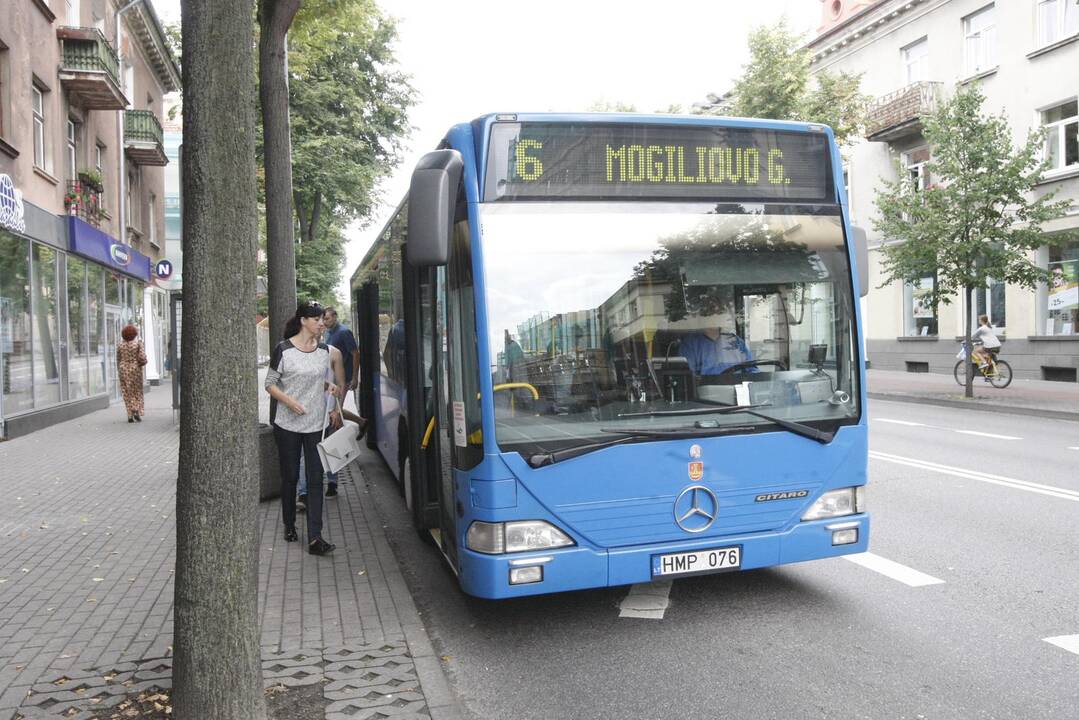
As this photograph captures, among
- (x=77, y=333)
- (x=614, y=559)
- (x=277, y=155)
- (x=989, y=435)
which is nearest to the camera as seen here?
(x=614, y=559)

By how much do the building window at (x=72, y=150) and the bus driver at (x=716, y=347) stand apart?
61.7 feet

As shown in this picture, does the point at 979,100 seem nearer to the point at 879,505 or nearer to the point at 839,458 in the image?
the point at 879,505

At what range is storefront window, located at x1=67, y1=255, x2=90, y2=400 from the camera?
728 inches

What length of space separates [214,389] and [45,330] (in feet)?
51.3

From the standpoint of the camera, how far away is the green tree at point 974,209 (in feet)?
60.1

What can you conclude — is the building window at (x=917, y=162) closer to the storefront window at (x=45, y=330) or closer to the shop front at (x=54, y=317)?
the shop front at (x=54, y=317)

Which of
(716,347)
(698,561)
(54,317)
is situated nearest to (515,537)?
(698,561)

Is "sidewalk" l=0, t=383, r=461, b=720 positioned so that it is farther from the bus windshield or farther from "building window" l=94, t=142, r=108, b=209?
"building window" l=94, t=142, r=108, b=209

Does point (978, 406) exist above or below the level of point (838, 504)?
below

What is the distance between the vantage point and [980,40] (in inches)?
1053

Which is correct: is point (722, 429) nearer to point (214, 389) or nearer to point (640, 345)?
point (640, 345)

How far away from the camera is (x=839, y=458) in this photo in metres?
4.98

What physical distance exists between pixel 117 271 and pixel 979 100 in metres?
20.4

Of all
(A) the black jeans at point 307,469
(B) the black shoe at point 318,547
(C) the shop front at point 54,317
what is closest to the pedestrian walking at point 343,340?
(A) the black jeans at point 307,469
